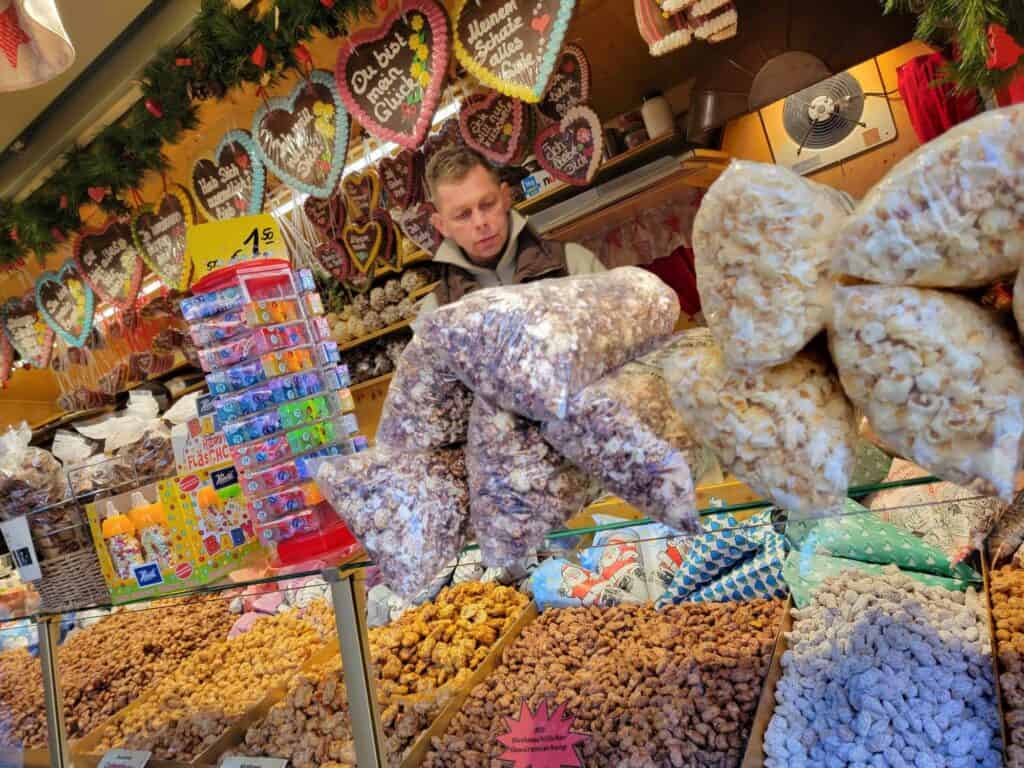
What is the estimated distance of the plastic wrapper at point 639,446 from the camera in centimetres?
A: 78

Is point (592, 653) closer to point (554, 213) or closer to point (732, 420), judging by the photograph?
point (732, 420)

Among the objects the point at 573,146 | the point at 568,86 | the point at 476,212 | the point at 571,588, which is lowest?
the point at 571,588

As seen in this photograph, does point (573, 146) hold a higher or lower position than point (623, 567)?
higher

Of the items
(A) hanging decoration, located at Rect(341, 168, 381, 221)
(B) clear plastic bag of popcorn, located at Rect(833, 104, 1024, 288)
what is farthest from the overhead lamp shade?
(A) hanging decoration, located at Rect(341, 168, 381, 221)

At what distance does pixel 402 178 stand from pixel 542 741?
3129 mm

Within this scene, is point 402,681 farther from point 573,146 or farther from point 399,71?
point 573,146

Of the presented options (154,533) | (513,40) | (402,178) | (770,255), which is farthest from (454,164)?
(770,255)

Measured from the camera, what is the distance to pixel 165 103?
10.0 ft

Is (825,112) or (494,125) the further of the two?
(825,112)

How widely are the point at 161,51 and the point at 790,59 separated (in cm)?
272

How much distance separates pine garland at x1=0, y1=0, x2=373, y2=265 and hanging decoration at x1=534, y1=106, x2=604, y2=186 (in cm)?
96

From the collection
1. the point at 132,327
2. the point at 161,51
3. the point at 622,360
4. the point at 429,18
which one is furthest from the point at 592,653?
the point at 132,327

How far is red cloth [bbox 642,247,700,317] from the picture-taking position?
385 cm

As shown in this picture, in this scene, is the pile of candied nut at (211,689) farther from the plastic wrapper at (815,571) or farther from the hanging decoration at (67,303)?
the hanging decoration at (67,303)
